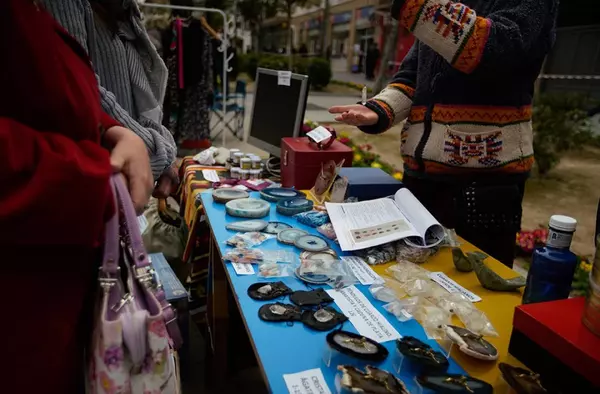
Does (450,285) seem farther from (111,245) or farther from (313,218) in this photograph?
(111,245)

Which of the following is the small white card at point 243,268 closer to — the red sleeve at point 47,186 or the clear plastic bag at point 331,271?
the clear plastic bag at point 331,271

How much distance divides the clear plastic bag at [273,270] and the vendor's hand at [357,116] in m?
0.62

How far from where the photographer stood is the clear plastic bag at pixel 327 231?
1415mm

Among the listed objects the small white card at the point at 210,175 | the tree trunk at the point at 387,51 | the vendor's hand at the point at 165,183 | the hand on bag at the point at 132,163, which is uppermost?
the tree trunk at the point at 387,51

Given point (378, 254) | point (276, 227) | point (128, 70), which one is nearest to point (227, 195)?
point (276, 227)

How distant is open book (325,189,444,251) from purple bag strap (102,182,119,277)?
28.1 inches

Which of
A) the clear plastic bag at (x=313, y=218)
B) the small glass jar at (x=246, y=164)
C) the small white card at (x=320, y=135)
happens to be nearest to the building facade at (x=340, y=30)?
the small glass jar at (x=246, y=164)

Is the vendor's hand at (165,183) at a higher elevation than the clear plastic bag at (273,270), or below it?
higher

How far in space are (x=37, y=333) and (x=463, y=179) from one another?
1221 millimetres

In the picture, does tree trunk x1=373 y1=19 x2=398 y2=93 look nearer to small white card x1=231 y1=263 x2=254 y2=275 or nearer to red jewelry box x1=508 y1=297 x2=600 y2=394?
small white card x1=231 y1=263 x2=254 y2=275

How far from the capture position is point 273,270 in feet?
3.86

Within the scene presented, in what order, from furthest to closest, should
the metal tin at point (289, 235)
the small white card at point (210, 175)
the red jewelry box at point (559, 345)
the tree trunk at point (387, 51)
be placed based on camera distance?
the tree trunk at point (387, 51), the small white card at point (210, 175), the metal tin at point (289, 235), the red jewelry box at point (559, 345)

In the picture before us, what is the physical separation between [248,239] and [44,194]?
0.83 m

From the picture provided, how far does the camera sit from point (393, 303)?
1027mm
